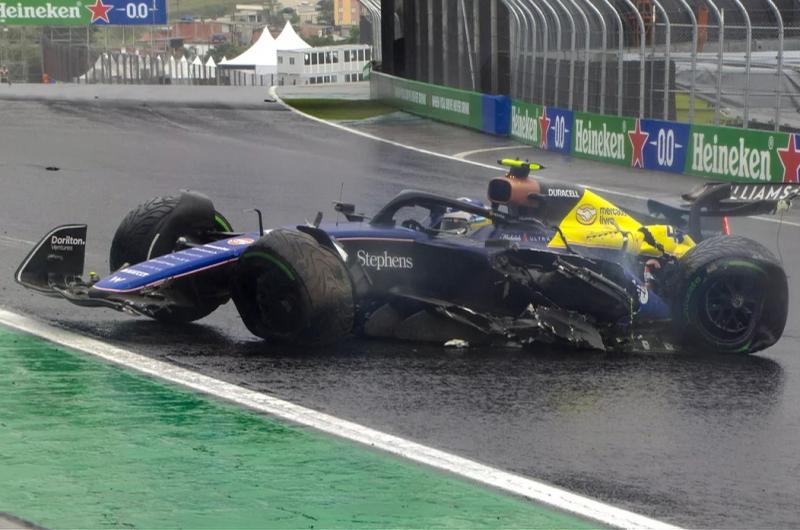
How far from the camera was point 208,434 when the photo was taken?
288 inches

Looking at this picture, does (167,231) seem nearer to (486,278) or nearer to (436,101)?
(486,278)

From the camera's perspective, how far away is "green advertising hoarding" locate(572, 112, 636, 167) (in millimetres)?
25109

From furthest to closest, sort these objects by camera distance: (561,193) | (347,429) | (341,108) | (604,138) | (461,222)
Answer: (341,108) < (604,138) < (461,222) < (561,193) < (347,429)

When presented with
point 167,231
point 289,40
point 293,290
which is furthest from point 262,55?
point 293,290

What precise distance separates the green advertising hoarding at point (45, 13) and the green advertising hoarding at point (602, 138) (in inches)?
1325

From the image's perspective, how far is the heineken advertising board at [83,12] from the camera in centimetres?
5559

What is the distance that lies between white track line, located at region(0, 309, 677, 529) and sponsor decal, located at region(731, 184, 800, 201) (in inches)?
162

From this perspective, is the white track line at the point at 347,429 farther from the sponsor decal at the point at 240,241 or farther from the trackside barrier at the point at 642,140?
the trackside barrier at the point at 642,140

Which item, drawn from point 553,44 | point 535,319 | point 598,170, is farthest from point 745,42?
point 535,319

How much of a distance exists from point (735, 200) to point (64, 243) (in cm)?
486

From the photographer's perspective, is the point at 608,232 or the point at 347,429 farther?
the point at 608,232

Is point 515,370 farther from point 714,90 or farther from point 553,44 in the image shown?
point 553,44

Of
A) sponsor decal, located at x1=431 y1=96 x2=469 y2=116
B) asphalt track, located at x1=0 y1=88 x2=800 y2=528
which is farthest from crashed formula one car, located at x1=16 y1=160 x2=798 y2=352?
sponsor decal, located at x1=431 y1=96 x2=469 y2=116

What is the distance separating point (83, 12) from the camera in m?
55.7
